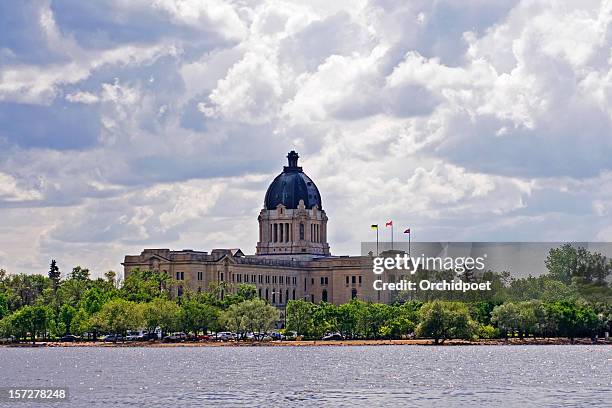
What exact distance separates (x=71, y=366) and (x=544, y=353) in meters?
60.8

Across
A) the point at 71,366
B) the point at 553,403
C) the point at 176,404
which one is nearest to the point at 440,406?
the point at 553,403

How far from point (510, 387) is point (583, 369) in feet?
95.7

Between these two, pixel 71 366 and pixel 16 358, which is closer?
pixel 71 366

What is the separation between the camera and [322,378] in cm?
13575

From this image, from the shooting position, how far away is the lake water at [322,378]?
112000mm

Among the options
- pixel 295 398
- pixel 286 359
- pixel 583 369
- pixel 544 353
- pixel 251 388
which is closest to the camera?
pixel 295 398

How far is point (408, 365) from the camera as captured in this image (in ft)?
517

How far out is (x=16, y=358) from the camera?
181500 millimetres

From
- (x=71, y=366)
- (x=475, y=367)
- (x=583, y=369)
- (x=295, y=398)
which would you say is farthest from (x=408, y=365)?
(x=295, y=398)

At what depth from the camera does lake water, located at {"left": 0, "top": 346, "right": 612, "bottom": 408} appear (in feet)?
367

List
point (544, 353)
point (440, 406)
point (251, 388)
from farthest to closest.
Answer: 1. point (544, 353)
2. point (251, 388)
3. point (440, 406)

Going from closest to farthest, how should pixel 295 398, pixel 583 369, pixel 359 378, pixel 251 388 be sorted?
1. pixel 295 398
2. pixel 251 388
3. pixel 359 378
4. pixel 583 369

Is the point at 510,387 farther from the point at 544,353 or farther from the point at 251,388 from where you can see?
the point at 544,353

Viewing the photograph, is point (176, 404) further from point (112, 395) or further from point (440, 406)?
point (440, 406)
